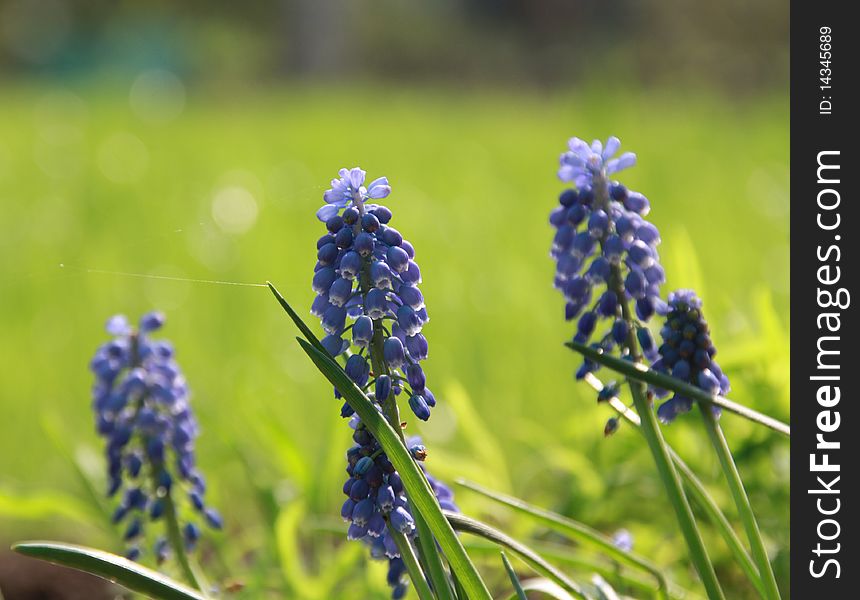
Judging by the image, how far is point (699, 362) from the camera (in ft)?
4.77

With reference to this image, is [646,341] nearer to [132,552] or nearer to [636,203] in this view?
[636,203]

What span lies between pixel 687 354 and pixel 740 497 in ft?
0.63

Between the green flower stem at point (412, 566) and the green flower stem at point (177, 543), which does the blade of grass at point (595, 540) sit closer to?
the green flower stem at point (412, 566)

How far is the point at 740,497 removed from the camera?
145cm

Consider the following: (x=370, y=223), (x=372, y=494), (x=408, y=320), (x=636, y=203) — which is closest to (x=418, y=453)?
(x=372, y=494)

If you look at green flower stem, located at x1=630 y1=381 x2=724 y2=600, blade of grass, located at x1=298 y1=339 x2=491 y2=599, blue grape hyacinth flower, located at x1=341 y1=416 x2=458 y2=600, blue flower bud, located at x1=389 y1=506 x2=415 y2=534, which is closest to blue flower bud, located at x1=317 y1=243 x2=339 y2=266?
blade of grass, located at x1=298 y1=339 x2=491 y2=599

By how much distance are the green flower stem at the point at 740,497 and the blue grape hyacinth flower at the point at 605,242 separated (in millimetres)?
147

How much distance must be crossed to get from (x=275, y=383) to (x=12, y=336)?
136 centimetres

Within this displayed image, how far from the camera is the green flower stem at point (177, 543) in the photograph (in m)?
1.83

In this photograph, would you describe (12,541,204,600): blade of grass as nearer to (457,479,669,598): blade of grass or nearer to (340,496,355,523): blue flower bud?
(340,496,355,523): blue flower bud

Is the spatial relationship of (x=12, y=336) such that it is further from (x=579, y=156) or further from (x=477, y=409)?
(x=579, y=156)

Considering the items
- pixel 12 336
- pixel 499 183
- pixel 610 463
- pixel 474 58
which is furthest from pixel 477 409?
pixel 474 58

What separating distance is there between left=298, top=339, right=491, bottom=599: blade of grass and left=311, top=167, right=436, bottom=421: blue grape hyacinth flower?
45 millimetres
